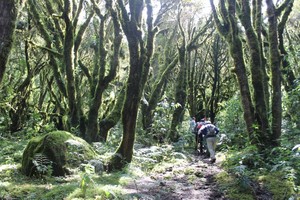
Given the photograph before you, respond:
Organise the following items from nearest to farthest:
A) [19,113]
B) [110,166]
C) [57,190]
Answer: [57,190]
[110,166]
[19,113]

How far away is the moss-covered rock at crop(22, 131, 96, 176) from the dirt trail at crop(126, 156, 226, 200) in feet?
5.84

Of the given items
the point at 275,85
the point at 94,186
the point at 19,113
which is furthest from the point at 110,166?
the point at 19,113

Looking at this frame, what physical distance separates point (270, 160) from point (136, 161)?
4.05m

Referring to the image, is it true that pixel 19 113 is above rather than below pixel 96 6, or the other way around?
below

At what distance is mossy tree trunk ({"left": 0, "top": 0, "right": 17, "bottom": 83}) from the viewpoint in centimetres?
460

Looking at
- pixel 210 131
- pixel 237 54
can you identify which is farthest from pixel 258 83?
pixel 210 131

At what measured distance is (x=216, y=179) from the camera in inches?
342

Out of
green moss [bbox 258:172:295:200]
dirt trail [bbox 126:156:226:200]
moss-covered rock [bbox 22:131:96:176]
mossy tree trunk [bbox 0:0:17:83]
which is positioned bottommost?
dirt trail [bbox 126:156:226:200]

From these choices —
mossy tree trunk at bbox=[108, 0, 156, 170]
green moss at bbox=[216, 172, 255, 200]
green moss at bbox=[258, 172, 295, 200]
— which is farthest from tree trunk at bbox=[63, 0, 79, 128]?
green moss at bbox=[258, 172, 295, 200]

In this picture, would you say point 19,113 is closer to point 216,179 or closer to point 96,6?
point 96,6

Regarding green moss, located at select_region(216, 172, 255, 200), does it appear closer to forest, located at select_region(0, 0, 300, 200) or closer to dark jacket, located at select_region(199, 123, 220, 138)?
forest, located at select_region(0, 0, 300, 200)

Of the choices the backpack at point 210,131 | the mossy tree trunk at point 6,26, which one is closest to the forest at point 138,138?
the mossy tree trunk at point 6,26

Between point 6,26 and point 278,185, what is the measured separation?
6.12m

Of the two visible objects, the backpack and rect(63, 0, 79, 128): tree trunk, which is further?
rect(63, 0, 79, 128): tree trunk
